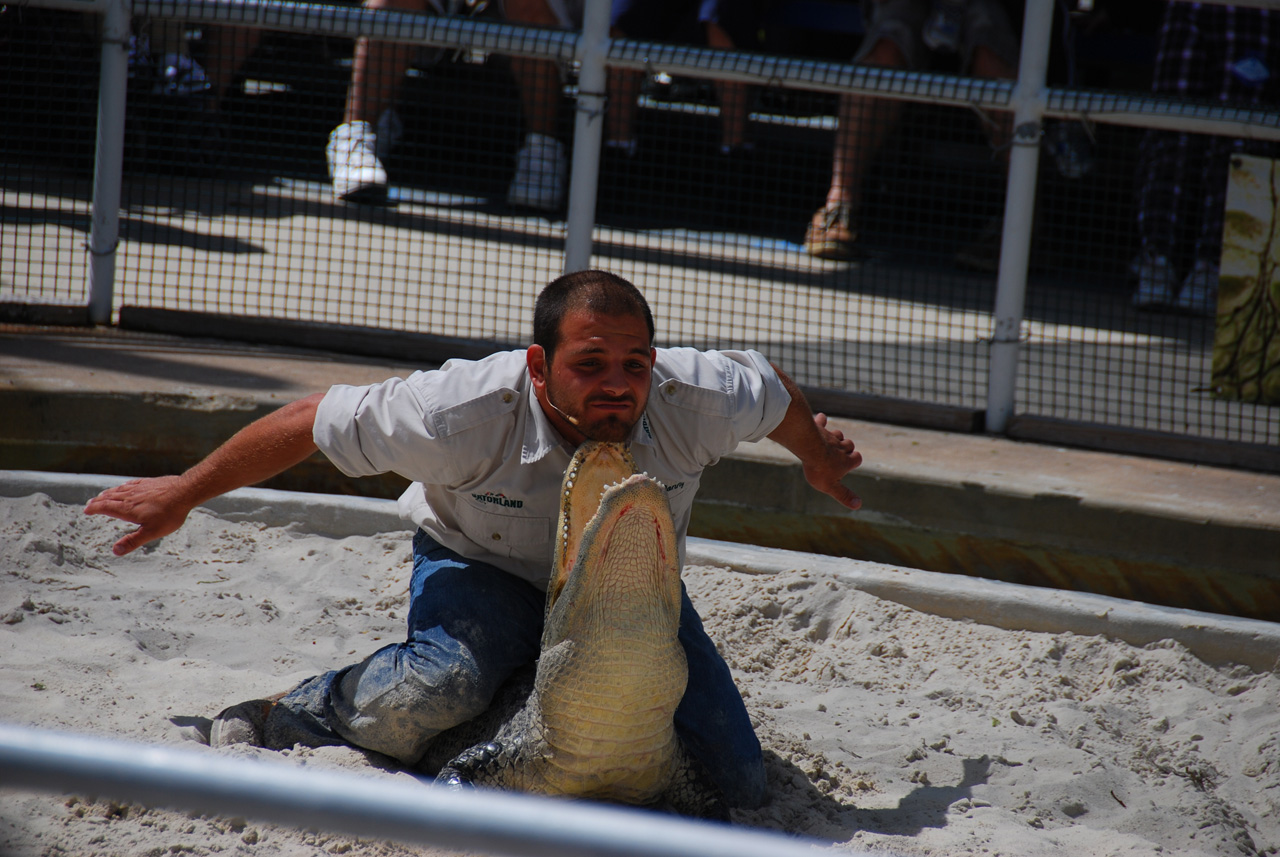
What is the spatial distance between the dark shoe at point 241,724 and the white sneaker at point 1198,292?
4825 mm

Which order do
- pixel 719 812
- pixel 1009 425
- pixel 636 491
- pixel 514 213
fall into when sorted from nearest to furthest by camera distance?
pixel 636 491, pixel 719 812, pixel 1009 425, pixel 514 213

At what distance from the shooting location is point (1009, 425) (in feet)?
12.2

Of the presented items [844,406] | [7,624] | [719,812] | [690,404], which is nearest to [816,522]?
[844,406]

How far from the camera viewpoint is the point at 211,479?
6.90 ft

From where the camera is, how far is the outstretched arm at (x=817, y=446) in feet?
8.23

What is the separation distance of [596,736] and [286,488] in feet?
6.44

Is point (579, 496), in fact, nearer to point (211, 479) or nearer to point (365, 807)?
point (211, 479)

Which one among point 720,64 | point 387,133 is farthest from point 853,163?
point 387,133

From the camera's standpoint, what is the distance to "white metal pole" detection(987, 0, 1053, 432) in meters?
3.51

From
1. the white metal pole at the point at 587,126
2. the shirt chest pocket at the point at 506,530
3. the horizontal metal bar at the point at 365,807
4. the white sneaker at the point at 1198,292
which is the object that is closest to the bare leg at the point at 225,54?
the white metal pole at the point at 587,126

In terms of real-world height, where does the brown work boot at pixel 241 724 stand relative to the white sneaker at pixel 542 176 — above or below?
below

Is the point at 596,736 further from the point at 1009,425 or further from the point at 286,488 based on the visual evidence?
the point at 1009,425

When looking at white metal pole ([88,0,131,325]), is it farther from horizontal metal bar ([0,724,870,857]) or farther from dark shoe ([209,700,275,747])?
horizontal metal bar ([0,724,870,857])

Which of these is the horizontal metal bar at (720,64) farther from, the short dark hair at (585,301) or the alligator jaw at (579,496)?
the alligator jaw at (579,496)
